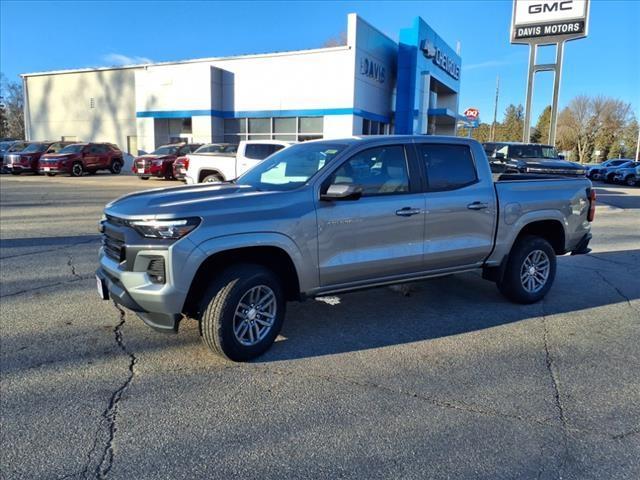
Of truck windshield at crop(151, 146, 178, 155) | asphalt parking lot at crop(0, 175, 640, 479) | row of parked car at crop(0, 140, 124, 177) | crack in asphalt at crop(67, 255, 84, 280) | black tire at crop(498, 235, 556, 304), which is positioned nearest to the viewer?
asphalt parking lot at crop(0, 175, 640, 479)

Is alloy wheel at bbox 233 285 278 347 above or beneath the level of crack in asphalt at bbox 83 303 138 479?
above

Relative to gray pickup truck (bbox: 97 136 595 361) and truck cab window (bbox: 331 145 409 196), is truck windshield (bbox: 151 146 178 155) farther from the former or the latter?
truck cab window (bbox: 331 145 409 196)

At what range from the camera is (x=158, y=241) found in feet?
12.3

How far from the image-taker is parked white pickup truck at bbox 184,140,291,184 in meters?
14.4

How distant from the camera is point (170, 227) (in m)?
3.73

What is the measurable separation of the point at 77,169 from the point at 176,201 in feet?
78.9

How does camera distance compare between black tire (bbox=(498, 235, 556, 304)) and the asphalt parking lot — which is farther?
black tire (bbox=(498, 235, 556, 304))

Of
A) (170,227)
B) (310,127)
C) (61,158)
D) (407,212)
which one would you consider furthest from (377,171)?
(61,158)

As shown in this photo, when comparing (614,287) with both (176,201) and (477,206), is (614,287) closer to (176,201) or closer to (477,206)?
(477,206)

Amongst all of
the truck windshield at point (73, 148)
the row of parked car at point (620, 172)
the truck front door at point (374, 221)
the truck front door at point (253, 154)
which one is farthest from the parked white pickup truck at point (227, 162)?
the row of parked car at point (620, 172)

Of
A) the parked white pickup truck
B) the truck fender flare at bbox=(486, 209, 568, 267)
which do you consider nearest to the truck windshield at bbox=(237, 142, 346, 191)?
the truck fender flare at bbox=(486, 209, 568, 267)

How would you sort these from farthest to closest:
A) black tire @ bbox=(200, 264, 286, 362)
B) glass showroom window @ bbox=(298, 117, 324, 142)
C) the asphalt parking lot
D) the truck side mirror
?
glass showroom window @ bbox=(298, 117, 324, 142) → the truck side mirror → black tire @ bbox=(200, 264, 286, 362) → the asphalt parking lot

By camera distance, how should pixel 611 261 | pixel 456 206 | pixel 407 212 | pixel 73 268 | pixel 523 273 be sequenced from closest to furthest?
pixel 407 212 → pixel 456 206 → pixel 523 273 → pixel 73 268 → pixel 611 261

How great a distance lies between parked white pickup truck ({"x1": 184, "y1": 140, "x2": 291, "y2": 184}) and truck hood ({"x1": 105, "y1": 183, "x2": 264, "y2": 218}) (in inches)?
391
